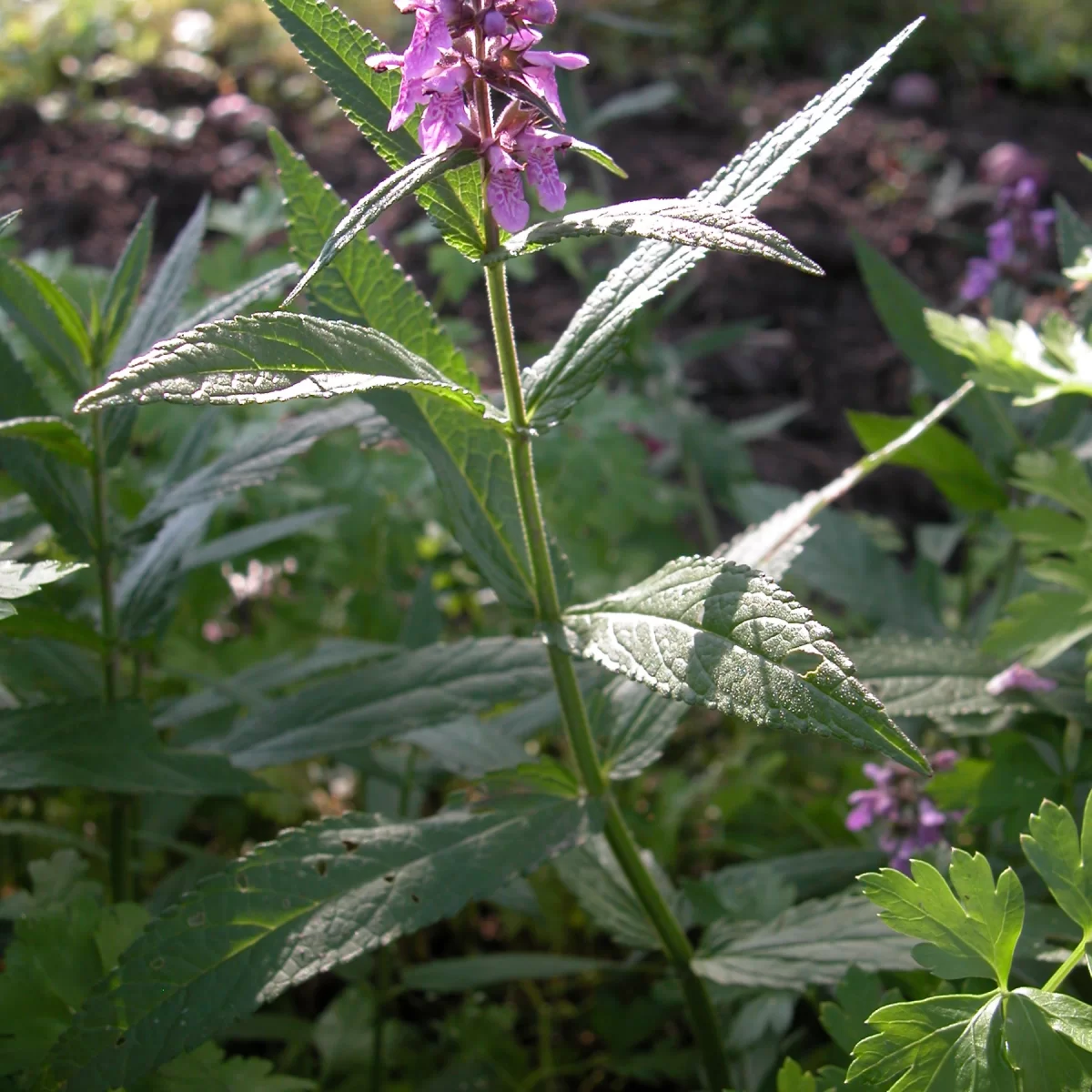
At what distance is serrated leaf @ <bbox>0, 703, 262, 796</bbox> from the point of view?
127 centimetres

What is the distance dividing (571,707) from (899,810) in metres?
0.60

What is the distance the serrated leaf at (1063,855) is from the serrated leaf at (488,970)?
0.76 m

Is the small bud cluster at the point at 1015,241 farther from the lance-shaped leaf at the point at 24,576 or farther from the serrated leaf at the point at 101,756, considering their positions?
the lance-shaped leaf at the point at 24,576

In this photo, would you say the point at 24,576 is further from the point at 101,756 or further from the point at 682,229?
the point at 682,229

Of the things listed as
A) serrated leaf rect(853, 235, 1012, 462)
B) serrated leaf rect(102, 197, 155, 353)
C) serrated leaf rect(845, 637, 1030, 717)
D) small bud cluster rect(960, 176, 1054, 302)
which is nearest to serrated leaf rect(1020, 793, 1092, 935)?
serrated leaf rect(845, 637, 1030, 717)

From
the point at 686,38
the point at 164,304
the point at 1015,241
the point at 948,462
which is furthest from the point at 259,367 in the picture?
the point at 686,38

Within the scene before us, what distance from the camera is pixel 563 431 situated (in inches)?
97.3

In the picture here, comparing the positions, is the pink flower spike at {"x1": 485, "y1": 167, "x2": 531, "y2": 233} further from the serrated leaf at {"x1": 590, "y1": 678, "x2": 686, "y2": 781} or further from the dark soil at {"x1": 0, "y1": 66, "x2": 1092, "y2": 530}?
the dark soil at {"x1": 0, "y1": 66, "x2": 1092, "y2": 530}

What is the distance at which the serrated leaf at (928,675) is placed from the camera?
1453 mm

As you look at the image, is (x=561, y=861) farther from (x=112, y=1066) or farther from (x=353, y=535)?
(x=353, y=535)

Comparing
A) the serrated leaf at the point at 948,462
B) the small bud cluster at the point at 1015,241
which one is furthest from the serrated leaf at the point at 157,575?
the small bud cluster at the point at 1015,241

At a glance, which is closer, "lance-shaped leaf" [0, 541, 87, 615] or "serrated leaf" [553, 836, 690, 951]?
"lance-shaped leaf" [0, 541, 87, 615]

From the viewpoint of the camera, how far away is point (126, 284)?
150 cm

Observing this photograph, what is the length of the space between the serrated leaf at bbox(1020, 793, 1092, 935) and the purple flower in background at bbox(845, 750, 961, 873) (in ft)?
1.85
